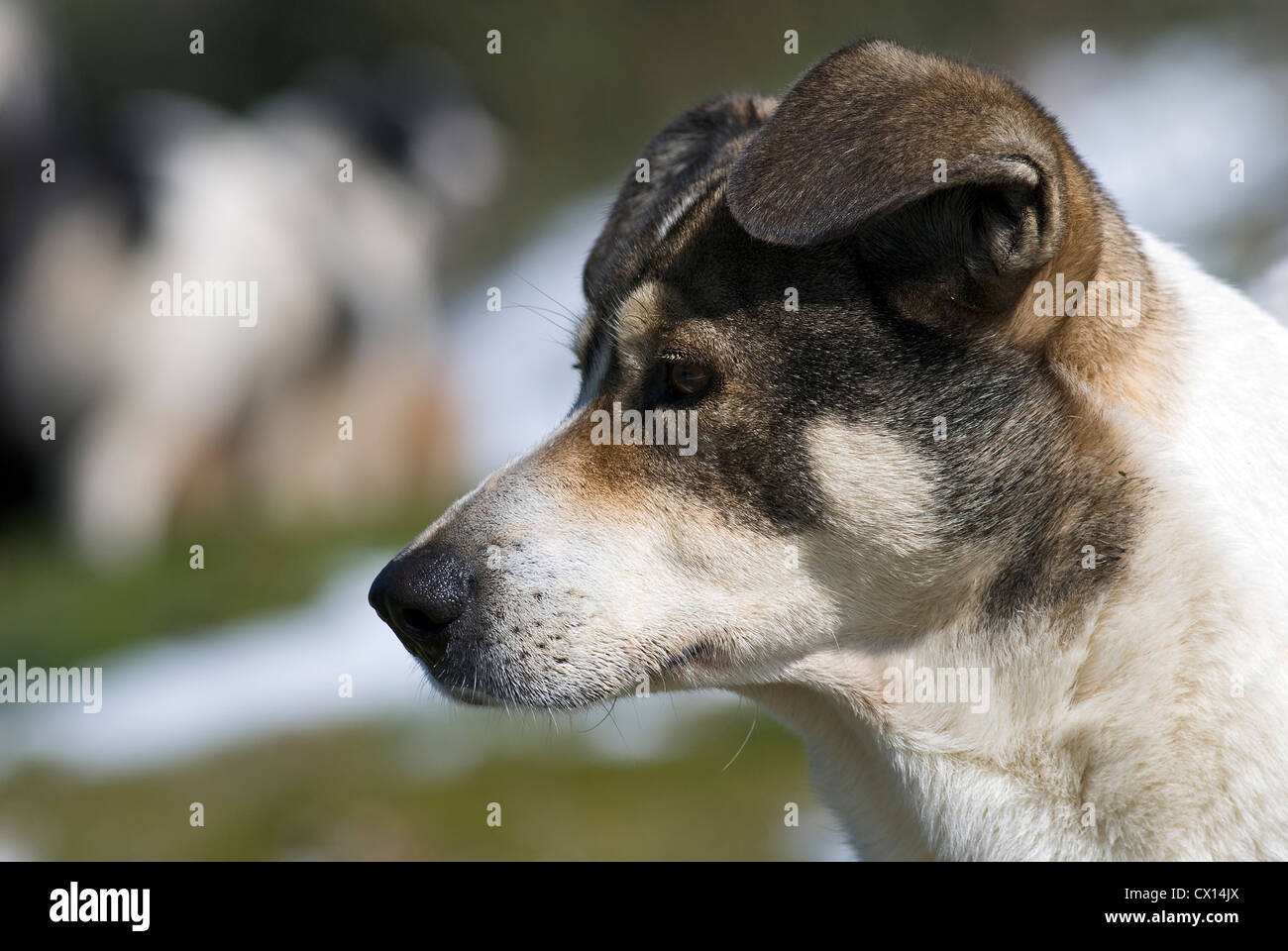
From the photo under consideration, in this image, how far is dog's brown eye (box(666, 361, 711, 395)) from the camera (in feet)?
10.9

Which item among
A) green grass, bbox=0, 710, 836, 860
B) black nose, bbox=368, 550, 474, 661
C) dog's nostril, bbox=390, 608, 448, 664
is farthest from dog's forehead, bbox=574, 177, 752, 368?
green grass, bbox=0, 710, 836, 860

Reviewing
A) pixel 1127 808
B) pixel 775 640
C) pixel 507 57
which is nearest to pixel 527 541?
pixel 775 640

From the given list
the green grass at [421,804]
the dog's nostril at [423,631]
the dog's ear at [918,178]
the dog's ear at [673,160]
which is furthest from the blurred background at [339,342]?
the dog's ear at [918,178]

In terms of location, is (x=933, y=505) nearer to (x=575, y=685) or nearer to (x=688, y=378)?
(x=688, y=378)

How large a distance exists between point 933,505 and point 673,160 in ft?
5.80

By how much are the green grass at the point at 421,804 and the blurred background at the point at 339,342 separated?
0.09ft

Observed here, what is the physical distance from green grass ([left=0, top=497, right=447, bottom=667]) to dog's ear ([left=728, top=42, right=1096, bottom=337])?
8357 mm

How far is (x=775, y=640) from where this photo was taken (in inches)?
129

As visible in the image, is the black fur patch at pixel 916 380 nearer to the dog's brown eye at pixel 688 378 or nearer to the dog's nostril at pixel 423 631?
the dog's brown eye at pixel 688 378

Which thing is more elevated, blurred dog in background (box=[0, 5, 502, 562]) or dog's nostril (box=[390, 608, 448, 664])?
blurred dog in background (box=[0, 5, 502, 562])

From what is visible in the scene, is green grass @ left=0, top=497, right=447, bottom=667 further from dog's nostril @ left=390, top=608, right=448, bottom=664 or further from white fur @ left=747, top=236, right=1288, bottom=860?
white fur @ left=747, top=236, right=1288, bottom=860

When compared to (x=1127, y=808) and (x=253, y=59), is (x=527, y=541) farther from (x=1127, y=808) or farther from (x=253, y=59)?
(x=253, y=59)

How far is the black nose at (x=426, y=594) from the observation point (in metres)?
3.27

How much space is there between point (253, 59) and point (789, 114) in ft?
42.8
